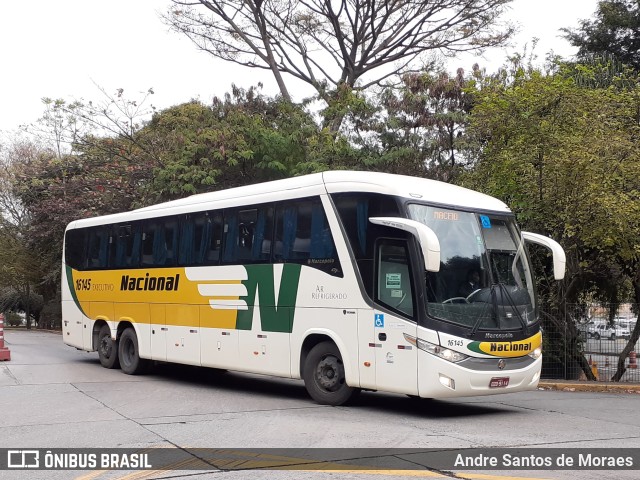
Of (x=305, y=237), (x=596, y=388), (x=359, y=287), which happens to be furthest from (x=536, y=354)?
(x=596, y=388)

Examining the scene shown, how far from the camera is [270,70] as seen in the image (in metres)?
31.1

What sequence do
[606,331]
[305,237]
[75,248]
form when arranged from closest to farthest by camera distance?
[305,237] < [606,331] < [75,248]

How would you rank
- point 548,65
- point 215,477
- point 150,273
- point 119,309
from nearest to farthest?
point 215,477, point 150,273, point 119,309, point 548,65

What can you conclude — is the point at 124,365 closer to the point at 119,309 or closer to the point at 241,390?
the point at 119,309

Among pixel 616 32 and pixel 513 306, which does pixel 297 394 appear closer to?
pixel 513 306

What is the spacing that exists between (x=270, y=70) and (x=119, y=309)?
51.4 ft

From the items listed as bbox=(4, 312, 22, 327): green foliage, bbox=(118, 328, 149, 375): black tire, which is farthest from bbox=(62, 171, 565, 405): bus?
bbox=(4, 312, 22, 327): green foliage

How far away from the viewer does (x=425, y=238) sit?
1020 centimetres

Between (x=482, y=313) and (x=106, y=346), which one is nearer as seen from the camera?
(x=482, y=313)

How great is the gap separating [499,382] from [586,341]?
8.10 m

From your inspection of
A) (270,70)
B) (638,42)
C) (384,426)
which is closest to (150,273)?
(384,426)

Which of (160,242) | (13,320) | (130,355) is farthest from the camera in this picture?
(13,320)

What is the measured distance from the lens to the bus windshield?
11.0m

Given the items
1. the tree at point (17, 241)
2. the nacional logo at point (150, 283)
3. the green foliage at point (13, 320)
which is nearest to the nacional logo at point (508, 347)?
the nacional logo at point (150, 283)
